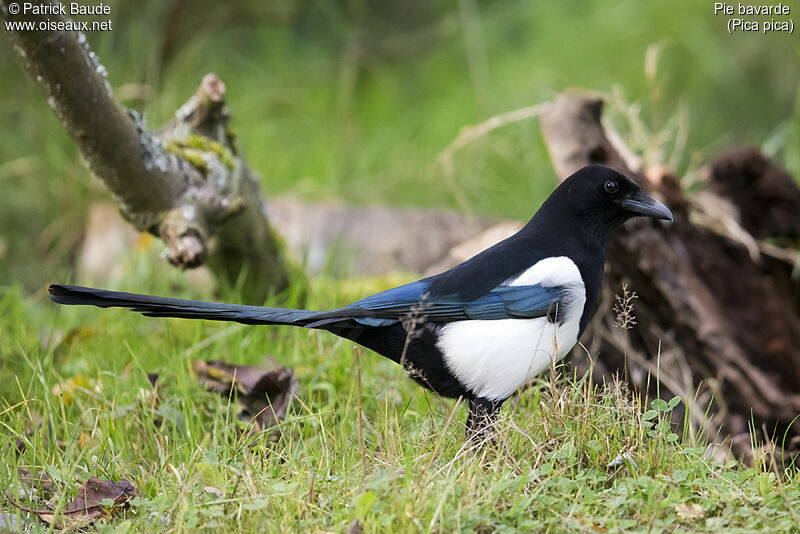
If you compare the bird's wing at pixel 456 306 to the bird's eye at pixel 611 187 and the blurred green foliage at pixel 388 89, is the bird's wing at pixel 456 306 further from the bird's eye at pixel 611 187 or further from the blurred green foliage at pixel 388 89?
the blurred green foliage at pixel 388 89

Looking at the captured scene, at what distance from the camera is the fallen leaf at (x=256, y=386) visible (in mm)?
2789

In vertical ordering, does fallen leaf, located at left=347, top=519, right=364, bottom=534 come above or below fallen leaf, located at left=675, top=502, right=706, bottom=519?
above

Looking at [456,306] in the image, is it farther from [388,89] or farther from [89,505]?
[388,89]

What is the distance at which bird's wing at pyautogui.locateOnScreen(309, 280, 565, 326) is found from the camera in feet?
7.91

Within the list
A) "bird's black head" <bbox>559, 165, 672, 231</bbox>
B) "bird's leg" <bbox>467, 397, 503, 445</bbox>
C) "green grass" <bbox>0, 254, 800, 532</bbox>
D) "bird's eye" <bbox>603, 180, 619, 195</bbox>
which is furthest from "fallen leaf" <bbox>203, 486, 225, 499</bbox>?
"bird's eye" <bbox>603, 180, 619, 195</bbox>

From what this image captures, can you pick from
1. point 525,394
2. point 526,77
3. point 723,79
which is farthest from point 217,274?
point 723,79

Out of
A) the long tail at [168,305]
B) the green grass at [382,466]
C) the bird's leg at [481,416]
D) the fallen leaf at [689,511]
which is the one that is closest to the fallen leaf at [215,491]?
the green grass at [382,466]

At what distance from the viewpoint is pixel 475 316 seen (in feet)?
8.01

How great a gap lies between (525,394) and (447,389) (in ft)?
1.68

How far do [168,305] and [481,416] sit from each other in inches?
34.9

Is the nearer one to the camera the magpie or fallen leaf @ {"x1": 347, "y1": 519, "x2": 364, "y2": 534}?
fallen leaf @ {"x1": 347, "y1": 519, "x2": 364, "y2": 534}

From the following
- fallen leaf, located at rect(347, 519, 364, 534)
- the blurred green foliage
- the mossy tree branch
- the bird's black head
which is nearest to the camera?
fallen leaf, located at rect(347, 519, 364, 534)

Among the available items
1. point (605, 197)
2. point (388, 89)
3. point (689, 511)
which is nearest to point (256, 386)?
point (605, 197)

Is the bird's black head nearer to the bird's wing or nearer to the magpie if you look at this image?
the magpie
